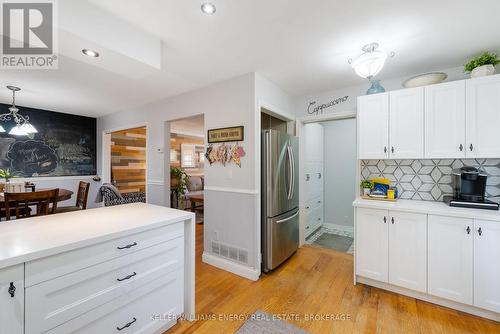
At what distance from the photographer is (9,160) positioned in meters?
3.84

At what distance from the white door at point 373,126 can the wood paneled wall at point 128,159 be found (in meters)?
4.78

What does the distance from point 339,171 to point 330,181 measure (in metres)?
0.28

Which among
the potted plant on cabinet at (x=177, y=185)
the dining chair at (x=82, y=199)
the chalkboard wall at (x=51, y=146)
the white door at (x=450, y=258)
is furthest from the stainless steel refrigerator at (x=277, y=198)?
the chalkboard wall at (x=51, y=146)

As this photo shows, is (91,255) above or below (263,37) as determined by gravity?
below

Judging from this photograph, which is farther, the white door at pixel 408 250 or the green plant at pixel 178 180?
the green plant at pixel 178 180

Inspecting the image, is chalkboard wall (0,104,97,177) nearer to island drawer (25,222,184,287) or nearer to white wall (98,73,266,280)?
white wall (98,73,266,280)

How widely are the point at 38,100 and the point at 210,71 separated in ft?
11.3

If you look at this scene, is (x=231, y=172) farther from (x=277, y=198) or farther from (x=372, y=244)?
(x=372, y=244)

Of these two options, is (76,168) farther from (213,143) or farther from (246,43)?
(246,43)

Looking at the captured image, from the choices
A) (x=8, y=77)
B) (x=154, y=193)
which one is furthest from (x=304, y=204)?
(x=8, y=77)

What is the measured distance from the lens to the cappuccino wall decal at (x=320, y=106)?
9.86 feet

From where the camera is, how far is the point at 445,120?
2.09 metres

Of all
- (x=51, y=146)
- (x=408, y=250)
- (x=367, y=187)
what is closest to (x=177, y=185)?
(x=51, y=146)

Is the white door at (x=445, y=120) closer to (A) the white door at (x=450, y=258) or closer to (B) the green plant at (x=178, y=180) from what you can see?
(A) the white door at (x=450, y=258)
